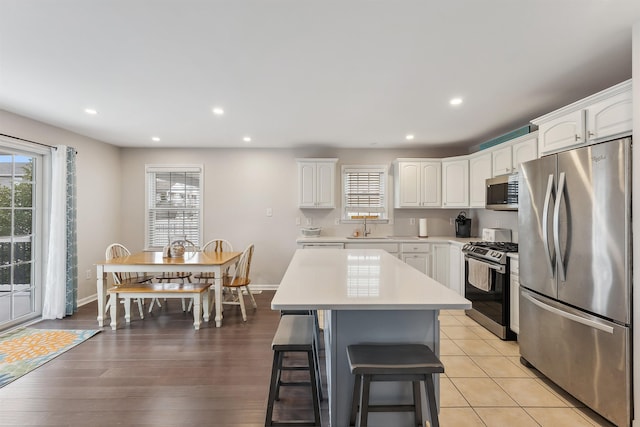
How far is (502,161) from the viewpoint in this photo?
12.4 ft

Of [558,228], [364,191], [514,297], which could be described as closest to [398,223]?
[364,191]

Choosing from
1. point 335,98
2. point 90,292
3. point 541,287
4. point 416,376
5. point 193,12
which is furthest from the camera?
point 90,292

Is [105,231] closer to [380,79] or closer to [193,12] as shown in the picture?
[193,12]

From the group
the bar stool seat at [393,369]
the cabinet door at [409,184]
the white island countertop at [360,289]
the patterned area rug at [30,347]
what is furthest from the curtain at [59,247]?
the cabinet door at [409,184]

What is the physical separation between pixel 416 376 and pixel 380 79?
87.9 inches

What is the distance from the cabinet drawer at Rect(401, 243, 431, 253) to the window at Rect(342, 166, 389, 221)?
2.40ft

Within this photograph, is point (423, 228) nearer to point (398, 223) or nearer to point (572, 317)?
point (398, 223)

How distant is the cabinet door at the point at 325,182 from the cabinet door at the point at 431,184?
1.47 metres

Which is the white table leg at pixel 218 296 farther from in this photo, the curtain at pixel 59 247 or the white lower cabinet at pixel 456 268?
the white lower cabinet at pixel 456 268

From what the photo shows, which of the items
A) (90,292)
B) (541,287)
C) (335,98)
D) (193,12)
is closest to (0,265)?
(90,292)

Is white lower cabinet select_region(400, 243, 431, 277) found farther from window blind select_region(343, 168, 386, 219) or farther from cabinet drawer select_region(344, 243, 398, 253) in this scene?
window blind select_region(343, 168, 386, 219)

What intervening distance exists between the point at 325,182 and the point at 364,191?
29.7 inches

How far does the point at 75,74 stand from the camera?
2465 millimetres

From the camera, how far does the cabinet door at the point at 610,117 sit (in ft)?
6.10
